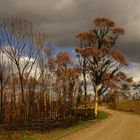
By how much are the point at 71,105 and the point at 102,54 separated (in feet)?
65.9

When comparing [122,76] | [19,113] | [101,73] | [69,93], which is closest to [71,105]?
[69,93]

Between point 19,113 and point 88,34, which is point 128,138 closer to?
point 88,34

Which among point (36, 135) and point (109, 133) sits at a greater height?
point (109, 133)

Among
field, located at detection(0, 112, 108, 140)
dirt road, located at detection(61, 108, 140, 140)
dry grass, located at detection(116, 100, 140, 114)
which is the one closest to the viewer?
dirt road, located at detection(61, 108, 140, 140)

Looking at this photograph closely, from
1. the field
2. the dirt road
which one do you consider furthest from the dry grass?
the field

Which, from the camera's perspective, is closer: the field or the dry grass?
the field

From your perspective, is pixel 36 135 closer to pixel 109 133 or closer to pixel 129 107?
pixel 109 133

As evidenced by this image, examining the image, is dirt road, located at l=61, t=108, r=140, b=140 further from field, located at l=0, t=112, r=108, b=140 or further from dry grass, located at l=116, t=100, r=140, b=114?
dry grass, located at l=116, t=100, r=140, b=114

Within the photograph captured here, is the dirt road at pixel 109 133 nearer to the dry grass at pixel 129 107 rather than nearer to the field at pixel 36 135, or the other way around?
the field at pixel 36 135

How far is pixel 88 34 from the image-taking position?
161 ft

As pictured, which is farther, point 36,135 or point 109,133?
point 36,135

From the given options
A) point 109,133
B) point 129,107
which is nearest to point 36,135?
point 109,133

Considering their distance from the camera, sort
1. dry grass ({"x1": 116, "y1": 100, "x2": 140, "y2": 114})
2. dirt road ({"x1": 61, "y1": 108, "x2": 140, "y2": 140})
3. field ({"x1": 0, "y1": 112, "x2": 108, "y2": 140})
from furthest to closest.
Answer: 1. dry grass ({"x1": 116, "y1": 100, "x2": 140, "y2": 114})
2. field ({"x1": 0, "y1": 112, "x2": 108, "y2": 140})
3. dirt road ({"x1": 61, "y1": 108, "x2": 140, "y2": 140})

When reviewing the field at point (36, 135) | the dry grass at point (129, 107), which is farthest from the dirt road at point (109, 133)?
the dry grass at point (129, 107)
